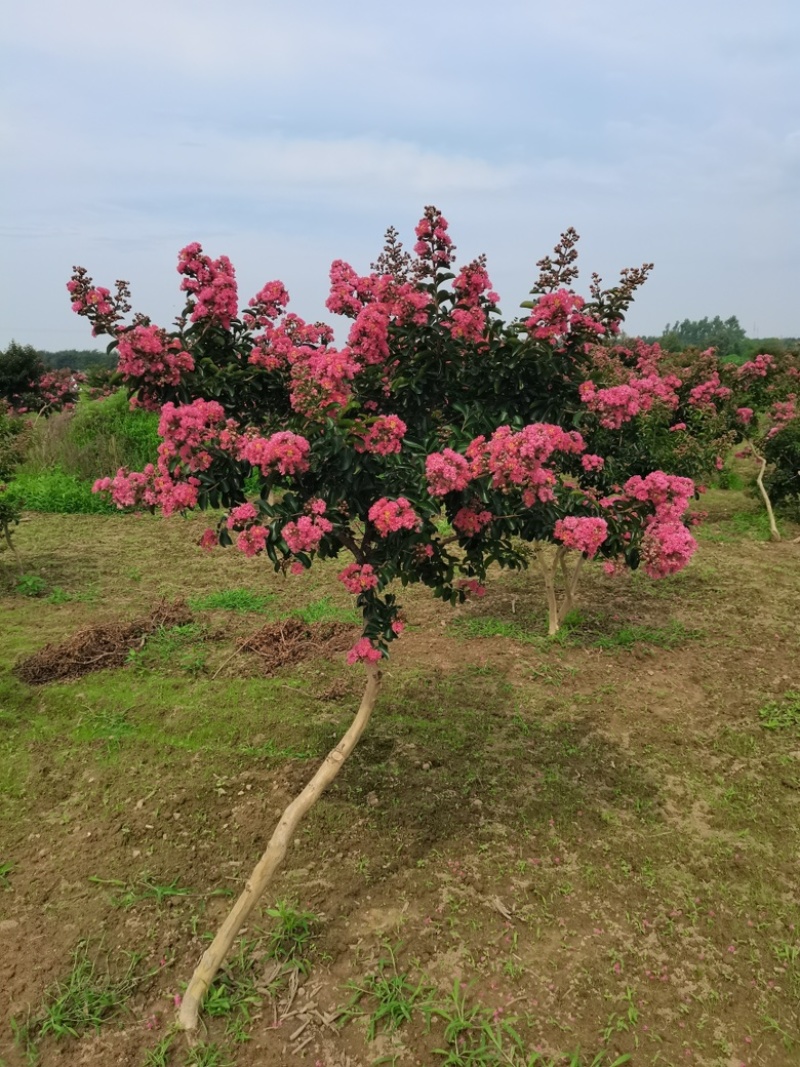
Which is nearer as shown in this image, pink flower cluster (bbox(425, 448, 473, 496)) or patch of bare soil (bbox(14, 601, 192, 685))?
pink flower cluster (bbox(425, 448, 473, 496))

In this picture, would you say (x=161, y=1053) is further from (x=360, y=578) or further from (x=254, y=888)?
(x=360, y=578)

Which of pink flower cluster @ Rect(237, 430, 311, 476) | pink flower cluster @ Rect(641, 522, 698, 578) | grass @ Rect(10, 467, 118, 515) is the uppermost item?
pink flower cluster @ Rect(237, 430, 311, 476)

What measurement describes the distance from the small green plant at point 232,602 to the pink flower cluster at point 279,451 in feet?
13.2

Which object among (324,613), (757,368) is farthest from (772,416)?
(324,613)

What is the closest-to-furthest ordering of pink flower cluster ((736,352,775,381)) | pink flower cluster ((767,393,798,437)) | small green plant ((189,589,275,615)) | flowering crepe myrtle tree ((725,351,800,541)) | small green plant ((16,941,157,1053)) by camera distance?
small green plant ((16,941,157,1053)), small green plant ((189,589,275,615)), pink flower cluster ((736,352,775,381)), flowering crepe myrtle tree ((725,351,800,541)), pink flower cluster ((767,393,798,437))

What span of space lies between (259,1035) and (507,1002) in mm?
879

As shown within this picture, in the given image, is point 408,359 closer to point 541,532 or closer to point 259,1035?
point 541,532

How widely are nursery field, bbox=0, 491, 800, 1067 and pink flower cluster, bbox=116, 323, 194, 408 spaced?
7.10 feet

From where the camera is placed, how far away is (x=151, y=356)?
2527 millimetres

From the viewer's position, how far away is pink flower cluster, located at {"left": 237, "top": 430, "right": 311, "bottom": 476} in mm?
2129

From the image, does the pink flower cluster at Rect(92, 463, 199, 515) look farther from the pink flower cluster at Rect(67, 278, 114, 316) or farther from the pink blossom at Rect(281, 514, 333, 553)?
the pink flower cluster at Rect(67, 278, 114, 316)

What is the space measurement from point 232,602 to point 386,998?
420cm

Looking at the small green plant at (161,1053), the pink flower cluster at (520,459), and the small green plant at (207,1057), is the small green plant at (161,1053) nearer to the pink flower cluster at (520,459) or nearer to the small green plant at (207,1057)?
the small green plant at (207,1057)

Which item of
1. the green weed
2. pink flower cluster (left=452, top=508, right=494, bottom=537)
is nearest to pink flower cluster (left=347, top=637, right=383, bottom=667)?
pink flower cluster (left=452, top=508, right=494, bottom=537)
